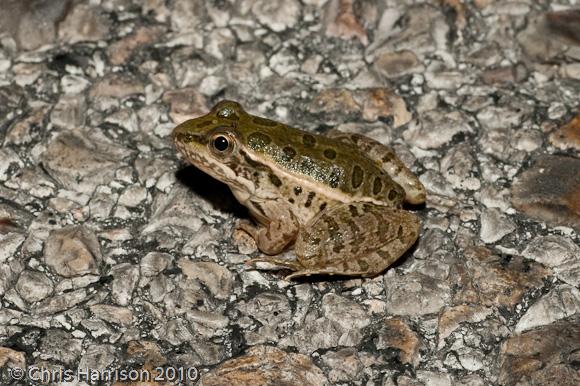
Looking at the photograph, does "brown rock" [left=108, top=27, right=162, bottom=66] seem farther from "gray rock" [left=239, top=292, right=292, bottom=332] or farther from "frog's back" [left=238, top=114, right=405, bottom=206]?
"gray rock" [left=239, top=292, right=292, bottom=332]

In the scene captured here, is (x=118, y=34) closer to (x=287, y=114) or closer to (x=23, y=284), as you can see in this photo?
(x=287, y=114)

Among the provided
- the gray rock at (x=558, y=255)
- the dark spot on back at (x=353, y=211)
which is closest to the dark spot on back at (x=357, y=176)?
the dark spot on back at (x=353, y=211)

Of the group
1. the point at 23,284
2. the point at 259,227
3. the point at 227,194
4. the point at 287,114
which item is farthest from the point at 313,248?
the point at 23,284

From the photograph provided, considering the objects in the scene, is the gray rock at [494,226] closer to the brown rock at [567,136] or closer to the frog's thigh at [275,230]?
the brown rock at [567,136]

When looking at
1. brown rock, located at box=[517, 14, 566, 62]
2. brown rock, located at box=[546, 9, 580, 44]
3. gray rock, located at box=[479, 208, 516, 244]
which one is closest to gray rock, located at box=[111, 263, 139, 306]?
gray rock, located at box=[479, 208, 516, 244]

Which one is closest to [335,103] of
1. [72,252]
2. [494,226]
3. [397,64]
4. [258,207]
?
[397,64]

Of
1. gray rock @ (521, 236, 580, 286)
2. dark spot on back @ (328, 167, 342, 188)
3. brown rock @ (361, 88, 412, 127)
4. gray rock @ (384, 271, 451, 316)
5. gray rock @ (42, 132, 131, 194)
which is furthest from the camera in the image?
brown rock @ (361, 88, 412, 127)

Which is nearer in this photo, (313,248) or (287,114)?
(313,248)
